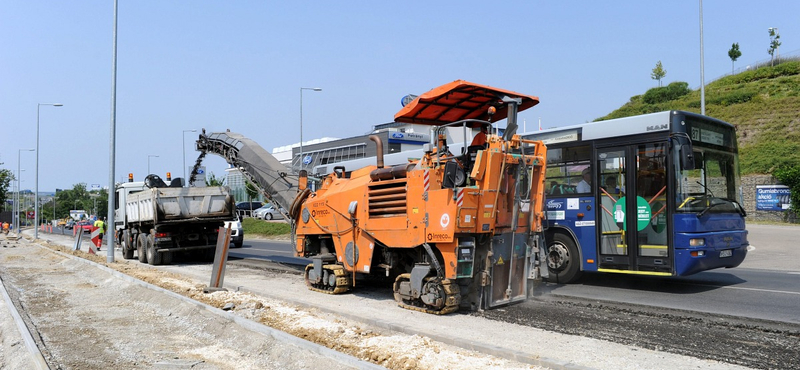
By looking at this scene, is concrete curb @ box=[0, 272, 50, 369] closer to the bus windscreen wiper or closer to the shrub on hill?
the bus windscreen wiper

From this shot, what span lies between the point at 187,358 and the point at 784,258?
16.3 meters

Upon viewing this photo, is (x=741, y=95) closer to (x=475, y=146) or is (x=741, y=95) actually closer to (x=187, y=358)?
(x=475, y=146)

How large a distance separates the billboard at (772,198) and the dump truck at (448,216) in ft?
82.6

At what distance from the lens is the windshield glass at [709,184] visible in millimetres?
9633

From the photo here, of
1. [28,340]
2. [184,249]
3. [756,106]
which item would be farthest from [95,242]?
[756,106]

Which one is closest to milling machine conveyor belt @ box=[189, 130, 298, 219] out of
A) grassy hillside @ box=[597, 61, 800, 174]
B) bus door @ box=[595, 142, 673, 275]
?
bus door @ box=[595, 142, 673, 275]

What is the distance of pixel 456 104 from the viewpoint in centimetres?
996

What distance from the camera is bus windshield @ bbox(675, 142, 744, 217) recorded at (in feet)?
31.6

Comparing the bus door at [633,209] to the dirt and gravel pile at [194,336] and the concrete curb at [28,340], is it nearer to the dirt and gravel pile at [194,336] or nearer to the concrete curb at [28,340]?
the dirt and gravel pile at [194,336]

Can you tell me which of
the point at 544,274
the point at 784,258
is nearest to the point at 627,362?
the point at 544,274

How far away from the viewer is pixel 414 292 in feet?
28.9

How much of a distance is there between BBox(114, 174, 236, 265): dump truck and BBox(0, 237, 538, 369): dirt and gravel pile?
540 cm

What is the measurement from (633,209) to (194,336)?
745 cm

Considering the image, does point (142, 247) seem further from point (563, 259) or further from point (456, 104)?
point (563, 259)
